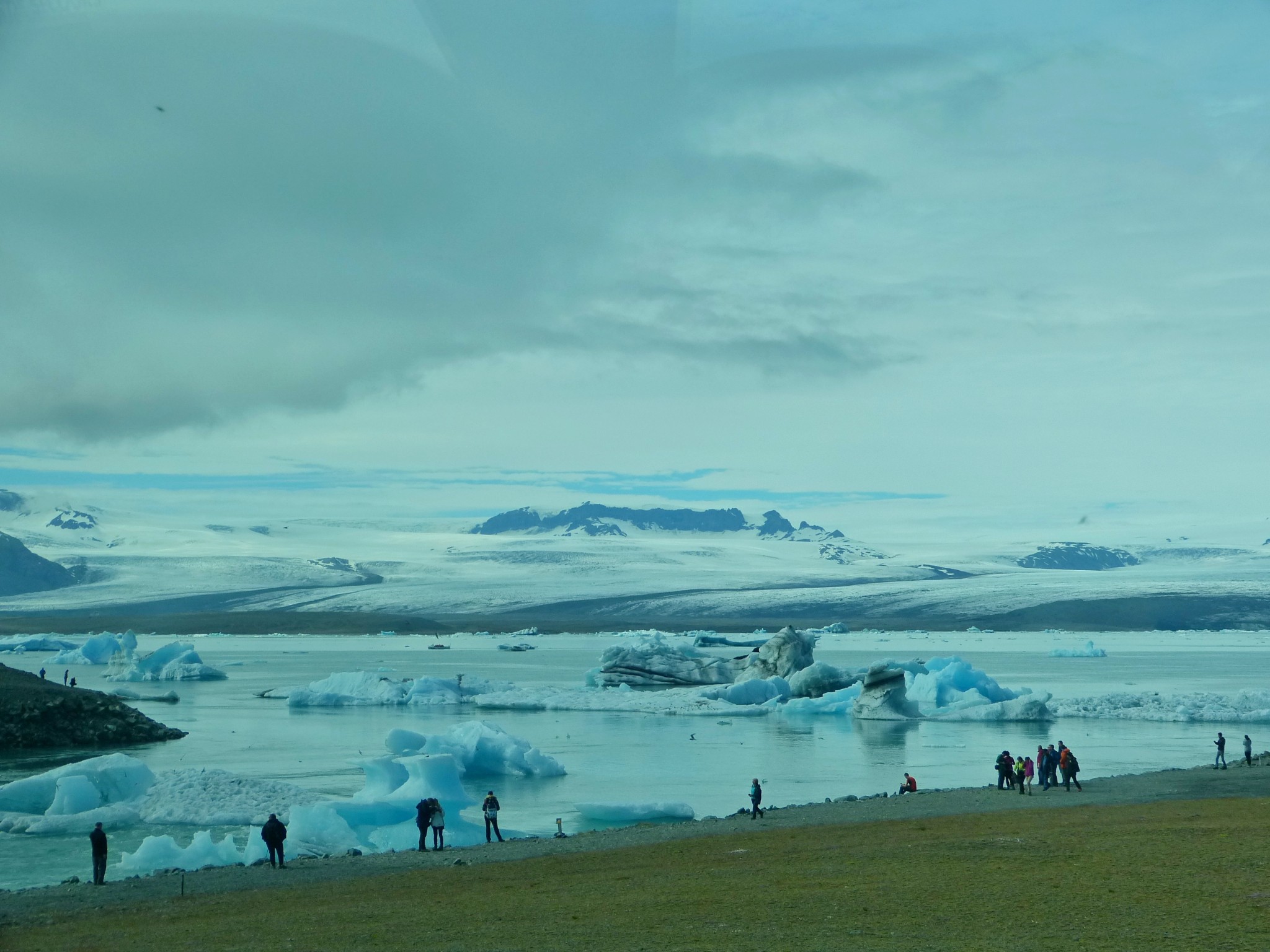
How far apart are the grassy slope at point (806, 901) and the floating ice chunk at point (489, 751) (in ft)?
36.3

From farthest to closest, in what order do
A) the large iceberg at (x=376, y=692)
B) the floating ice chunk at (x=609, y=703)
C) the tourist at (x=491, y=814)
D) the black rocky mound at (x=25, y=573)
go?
the black rocky mound at (x=25, y=573) → the large iceberg at (x=376, y=692) → the floating ice chunk at (x=609, y=703) → the tourist at (x=491, y=814)

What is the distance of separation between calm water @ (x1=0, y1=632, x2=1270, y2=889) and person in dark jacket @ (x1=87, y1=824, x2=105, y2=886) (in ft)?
5.27

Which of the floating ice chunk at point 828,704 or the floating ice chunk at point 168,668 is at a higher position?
the floating ice chunk at point 168,668

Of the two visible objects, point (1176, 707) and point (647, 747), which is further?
point (1176, 707)

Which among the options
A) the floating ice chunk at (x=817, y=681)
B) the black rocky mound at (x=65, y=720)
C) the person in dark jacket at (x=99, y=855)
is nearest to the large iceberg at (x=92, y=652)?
the black rocky mound at (x=65, y=720)

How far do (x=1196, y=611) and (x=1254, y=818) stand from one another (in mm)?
123328

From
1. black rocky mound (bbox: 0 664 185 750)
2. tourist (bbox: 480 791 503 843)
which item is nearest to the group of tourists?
tourist (bbox: 480 791 503 843)

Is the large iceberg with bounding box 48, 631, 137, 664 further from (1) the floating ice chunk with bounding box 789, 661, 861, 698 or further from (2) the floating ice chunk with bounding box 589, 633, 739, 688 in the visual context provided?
(1) the floating ice chunk with bounding box 789, 661, 861, 698

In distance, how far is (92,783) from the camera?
21.4 metres

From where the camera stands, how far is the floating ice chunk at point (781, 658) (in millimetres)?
48906

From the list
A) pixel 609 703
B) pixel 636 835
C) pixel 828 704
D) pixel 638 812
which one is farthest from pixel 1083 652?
pixel 636 835

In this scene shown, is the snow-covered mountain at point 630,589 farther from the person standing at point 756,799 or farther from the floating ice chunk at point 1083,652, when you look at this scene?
the person standing at point 756,799

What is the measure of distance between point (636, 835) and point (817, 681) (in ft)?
93.8

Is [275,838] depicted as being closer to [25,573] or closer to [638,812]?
[638,812]
